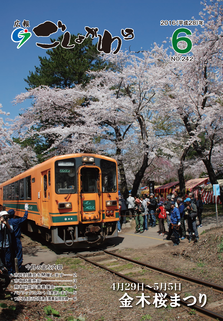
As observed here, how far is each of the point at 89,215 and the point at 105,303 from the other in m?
4.09

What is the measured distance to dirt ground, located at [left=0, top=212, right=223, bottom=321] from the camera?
14.8ft

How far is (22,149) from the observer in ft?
77.7

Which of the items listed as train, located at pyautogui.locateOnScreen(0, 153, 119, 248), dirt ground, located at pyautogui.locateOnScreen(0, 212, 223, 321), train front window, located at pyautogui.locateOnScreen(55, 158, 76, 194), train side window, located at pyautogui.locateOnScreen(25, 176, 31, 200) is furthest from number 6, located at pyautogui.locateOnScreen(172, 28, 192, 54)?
train side window, located at pyautogui.locateOnScreen(25, 176, 31, 200)

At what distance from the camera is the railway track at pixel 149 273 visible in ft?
16.6

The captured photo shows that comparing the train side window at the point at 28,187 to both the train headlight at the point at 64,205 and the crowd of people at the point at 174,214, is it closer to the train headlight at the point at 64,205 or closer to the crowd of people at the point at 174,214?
the train headlight at the point at 64,205

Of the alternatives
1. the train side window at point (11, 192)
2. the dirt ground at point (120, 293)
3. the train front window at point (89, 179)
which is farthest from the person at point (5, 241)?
the train side window at point (11, 192)

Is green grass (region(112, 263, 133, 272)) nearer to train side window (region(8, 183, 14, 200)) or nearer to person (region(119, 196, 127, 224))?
person (region(119, 196, 127, 224))

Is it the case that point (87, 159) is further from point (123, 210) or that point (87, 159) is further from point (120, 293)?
point (123, 210)

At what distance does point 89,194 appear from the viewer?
30.1 feet

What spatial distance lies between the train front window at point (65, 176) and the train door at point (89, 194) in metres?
0.24

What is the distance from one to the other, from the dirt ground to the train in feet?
3.32

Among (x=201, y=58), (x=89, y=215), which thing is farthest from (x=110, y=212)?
(x=201, y=58)

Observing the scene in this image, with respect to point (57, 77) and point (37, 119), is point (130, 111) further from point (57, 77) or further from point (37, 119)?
point (57, 77)

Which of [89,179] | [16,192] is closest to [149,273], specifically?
[89,179]
